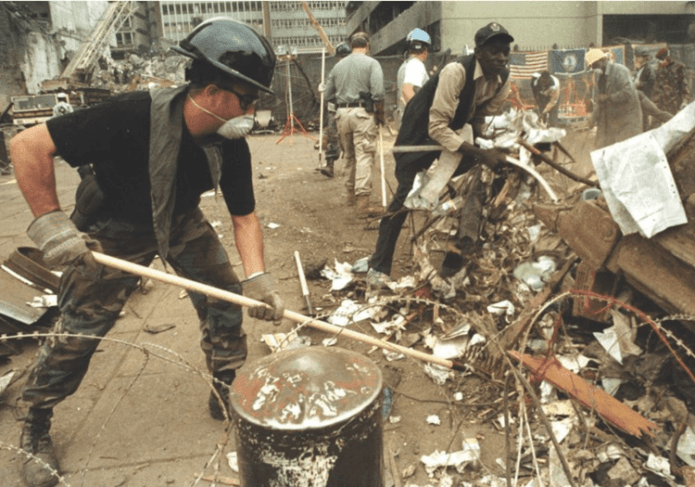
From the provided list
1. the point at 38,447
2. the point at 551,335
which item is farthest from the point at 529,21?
the point at 38,447

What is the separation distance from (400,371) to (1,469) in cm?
238

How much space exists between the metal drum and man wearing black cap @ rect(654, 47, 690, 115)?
11997mm

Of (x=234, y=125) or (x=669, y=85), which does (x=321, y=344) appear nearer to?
(x=234, y=125)

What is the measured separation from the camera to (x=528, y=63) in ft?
55.1

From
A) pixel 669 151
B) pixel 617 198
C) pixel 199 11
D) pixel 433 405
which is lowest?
pixel 433 405

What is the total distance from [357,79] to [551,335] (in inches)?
192

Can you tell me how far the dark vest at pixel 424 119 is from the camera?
14.5ft

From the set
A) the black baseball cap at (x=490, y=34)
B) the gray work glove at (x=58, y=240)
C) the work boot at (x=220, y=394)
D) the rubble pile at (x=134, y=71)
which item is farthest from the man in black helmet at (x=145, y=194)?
the rubble pile at (x=134, y=71)

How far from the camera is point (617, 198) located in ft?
8.96

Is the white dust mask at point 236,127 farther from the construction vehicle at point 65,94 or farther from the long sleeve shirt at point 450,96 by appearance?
the construction vehicle at point 65,94

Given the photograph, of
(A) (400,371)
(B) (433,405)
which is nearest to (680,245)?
(B) (433,405)

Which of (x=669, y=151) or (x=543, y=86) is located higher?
(x=543, y=86)

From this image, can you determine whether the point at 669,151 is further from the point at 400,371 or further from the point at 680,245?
the point at 400,371

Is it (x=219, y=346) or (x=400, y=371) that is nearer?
(x=219, y=346)
